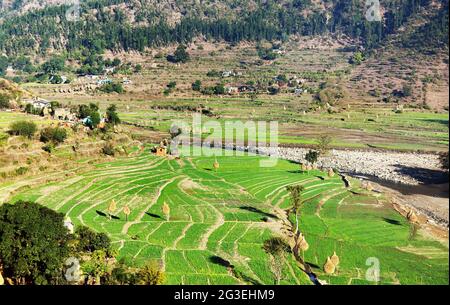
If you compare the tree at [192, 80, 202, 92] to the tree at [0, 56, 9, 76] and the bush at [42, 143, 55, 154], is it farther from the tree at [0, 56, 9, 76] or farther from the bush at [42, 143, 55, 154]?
the bush at [42, 143, 55, 154]

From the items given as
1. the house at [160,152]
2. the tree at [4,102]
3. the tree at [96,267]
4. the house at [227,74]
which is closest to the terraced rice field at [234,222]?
the tree at [96,267]

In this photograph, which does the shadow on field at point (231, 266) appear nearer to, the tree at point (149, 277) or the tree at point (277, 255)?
the tree at point (277, 255)

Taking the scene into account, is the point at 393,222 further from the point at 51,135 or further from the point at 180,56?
the point at 180,56

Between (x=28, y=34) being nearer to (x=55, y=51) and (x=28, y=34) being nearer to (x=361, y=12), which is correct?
(x=55, y=51)

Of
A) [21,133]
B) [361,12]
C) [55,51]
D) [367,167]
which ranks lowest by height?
[367,167]

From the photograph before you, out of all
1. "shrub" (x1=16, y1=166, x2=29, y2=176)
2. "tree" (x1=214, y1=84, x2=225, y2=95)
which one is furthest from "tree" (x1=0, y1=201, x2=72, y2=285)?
"tree" (x1=214, y1=84, x2=225, y2=95)
